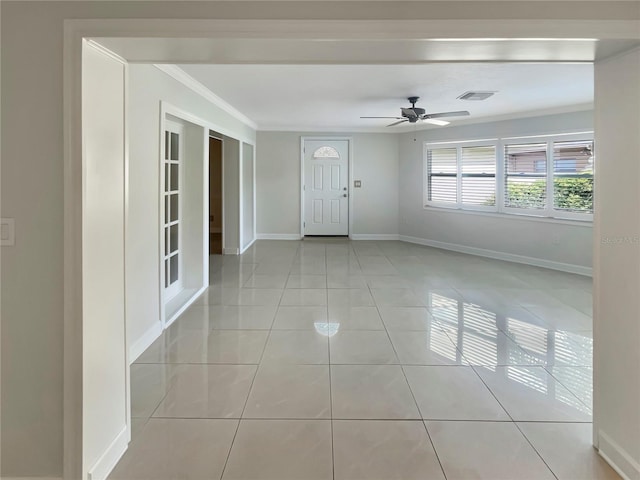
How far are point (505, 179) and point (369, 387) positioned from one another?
17.5 feet

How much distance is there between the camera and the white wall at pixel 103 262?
158 cm

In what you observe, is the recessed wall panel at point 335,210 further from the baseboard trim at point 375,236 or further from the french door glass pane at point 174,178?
the french door glass pane at point 174,178

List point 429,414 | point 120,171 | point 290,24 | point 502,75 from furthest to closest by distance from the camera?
point 502,75
point 429,414
point 120,171
point 290,24

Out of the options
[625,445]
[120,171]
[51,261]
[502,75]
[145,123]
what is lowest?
[625,445]

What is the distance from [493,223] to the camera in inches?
264

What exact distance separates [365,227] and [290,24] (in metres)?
7.15

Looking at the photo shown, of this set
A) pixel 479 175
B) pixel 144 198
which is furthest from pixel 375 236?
pixel 144 198

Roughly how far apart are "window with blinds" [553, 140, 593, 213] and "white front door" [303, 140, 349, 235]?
395cm

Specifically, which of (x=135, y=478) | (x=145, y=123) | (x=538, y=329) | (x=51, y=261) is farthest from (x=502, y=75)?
(x=135, y=478)

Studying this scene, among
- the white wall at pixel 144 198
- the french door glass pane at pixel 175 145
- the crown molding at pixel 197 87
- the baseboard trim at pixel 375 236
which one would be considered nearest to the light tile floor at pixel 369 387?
the white wall at pixel 144 198

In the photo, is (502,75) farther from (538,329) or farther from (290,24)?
(290,24)

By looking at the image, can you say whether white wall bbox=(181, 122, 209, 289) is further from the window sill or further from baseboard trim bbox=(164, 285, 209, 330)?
the window sill

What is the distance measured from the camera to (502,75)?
3.94 metres

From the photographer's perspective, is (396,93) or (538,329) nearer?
(538,329)
